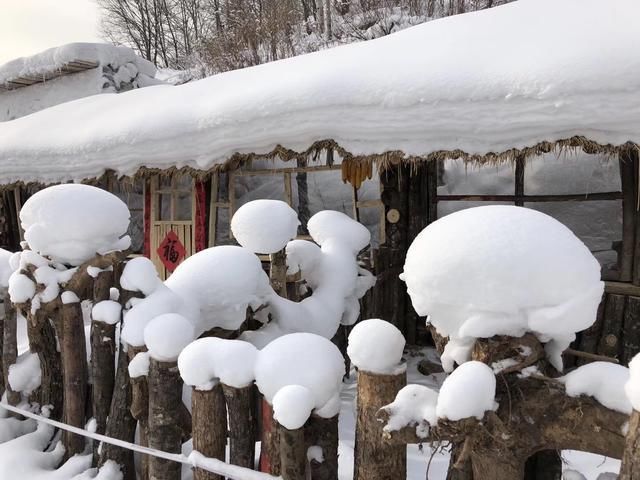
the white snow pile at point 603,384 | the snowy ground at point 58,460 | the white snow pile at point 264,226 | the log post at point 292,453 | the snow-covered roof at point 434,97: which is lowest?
the snowy ground at point 58,460

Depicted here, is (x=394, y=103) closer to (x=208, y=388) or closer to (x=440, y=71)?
(x=440, y=71)

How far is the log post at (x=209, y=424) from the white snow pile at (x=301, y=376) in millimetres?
246

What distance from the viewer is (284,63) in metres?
5.38

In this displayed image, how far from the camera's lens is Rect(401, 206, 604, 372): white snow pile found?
1.08 m

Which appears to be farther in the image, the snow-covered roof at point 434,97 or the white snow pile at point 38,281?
the snow-covered roof at point 434,97

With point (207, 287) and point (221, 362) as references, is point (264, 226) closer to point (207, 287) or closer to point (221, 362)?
point (207, 287)

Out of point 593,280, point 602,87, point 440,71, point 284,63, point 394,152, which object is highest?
point 284,63

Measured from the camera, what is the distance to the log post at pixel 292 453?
4.87 feet

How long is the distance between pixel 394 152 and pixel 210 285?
→ 2070 millimetres

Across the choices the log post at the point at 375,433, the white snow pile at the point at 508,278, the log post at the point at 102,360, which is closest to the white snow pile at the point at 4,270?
the log post at the point at 102,360

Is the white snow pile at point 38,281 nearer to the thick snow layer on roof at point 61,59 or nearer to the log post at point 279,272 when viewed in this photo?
the log post at point 279,272

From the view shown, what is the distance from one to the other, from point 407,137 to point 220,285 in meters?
2.06

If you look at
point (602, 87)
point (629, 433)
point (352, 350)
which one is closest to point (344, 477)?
point (352, 350)

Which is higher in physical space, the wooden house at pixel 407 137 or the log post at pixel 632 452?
the wooden house at pixel 407 137
